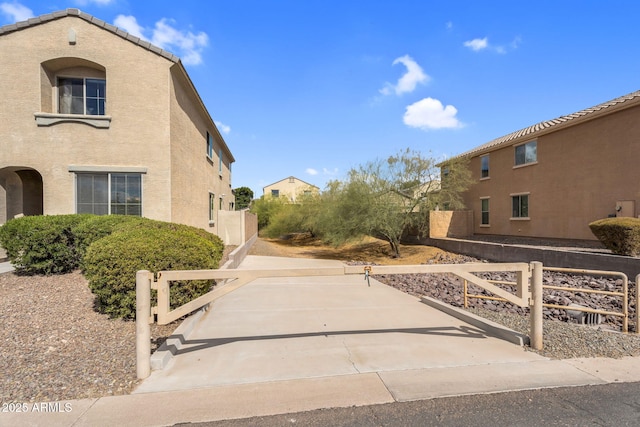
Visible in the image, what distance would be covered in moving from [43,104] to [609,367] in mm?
14748

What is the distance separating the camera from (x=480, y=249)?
57.2ft

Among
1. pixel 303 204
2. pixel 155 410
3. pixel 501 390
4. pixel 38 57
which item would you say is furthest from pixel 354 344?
pixel 303 204

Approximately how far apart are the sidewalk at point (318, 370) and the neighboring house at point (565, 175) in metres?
13.9

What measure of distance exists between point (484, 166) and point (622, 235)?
12.8 meters

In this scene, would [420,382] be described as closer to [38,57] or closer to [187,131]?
[187,131]

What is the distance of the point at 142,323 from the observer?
3.45m

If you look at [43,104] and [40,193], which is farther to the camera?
[40,193]

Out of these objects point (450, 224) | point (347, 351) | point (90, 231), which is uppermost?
point (90, 231)

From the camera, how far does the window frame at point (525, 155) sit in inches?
733

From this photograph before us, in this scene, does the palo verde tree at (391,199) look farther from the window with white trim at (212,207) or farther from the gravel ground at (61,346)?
the gravel ground at (61,346)

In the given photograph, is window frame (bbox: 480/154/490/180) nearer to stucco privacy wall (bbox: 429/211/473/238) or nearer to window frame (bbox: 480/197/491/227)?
window frame (bbox: 480/197/491/227)

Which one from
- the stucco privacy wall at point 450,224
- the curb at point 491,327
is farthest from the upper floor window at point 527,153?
the curb at point 491,327

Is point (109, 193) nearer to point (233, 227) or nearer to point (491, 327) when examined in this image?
point (233, 227)

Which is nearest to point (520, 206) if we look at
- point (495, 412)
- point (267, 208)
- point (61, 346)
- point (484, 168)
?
point (484, 168)
